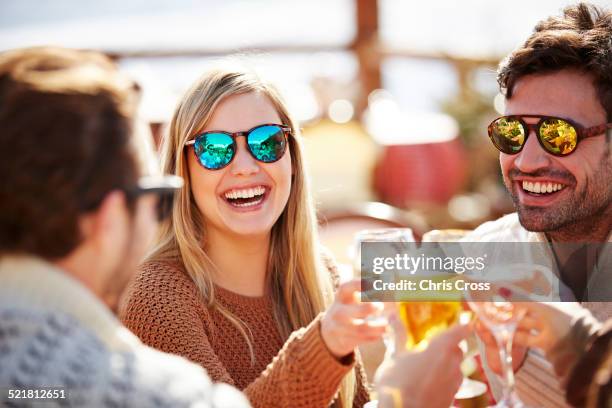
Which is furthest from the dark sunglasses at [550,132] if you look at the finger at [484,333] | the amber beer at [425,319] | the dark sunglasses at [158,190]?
the dark sunglasses at [158,190]

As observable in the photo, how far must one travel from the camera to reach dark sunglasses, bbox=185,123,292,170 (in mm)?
2318

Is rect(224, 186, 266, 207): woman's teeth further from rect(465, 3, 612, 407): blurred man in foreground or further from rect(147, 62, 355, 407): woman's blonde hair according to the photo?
rect(465, 3, 612, 407): blurred man in foreground

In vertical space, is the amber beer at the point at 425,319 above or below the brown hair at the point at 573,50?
below

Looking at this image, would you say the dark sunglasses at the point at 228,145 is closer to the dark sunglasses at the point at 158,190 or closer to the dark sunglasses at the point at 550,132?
the dark sunglasses at the point at 550,132

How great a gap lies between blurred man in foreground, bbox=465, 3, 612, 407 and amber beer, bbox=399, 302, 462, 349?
1.01m

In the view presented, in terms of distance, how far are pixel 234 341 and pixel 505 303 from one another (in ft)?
3.53

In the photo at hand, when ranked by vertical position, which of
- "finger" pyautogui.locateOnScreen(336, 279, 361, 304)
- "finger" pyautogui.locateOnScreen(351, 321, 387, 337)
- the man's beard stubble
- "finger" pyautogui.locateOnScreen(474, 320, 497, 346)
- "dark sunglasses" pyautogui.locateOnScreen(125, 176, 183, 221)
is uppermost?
"dark sunglasses" pyautogui.locateOnScreen(125, 176, 183, 221)

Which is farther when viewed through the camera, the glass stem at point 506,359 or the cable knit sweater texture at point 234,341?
the cable knit sweater texture at point 234,341

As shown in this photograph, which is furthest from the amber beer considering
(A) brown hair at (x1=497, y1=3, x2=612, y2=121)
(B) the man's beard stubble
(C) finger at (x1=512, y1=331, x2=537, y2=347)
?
(A) brown hair at (x1=497, y1=3, x2=612, y2=121)

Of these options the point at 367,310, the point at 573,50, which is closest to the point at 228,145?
Result: the point at 367,310

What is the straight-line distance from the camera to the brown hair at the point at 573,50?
2.48 m

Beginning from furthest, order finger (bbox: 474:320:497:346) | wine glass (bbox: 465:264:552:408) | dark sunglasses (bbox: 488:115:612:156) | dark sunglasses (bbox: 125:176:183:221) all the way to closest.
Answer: dark sunglasses (bbox: 488:115:612:156) < finger (bbox: 474:320:497:346) < wine glass (bbox: 465:264:552:408) < dark sunglasses (bbox: 125:176:183:221)

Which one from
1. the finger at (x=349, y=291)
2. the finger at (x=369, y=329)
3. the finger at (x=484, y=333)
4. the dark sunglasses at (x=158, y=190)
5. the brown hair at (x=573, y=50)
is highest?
the brown hair at (x=573, y=50)

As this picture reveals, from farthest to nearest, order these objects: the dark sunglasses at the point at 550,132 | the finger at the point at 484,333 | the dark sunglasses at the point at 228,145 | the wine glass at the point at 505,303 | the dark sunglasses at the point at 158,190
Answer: the dark sunglasses at the point at 550,132 → the dark sunglasses at the point at 228,145 → the finger at the point at 484,333 → the wine glass at the point at 505,303 → the dark sunglasses at the point at 158,190
